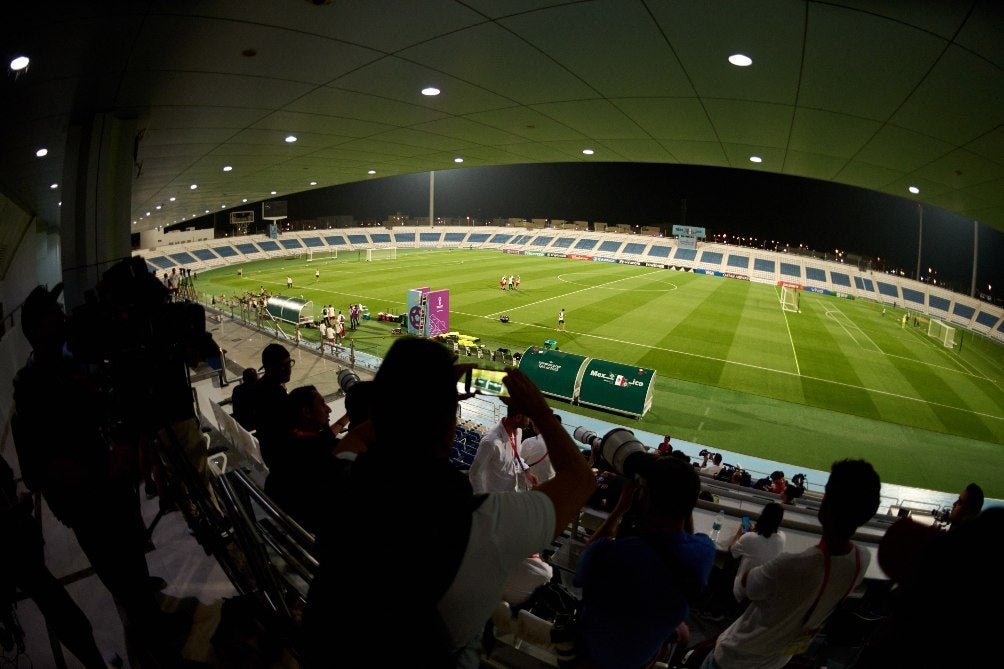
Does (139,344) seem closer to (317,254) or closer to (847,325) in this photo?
(847,325)

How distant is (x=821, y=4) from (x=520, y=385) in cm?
273

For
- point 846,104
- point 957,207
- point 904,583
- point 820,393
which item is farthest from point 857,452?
point 904,583

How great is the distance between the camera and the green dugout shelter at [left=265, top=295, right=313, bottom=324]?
72.5ft

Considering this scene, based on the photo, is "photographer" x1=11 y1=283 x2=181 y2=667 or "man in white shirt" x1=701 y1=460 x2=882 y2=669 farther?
"photographer" x1=11 y1=283 x2=181 y2=667

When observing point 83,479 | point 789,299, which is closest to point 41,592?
point 83,479

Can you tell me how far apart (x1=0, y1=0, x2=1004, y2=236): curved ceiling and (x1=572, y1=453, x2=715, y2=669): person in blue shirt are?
8.76ft

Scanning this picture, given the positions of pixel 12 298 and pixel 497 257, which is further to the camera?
pixel 497 257

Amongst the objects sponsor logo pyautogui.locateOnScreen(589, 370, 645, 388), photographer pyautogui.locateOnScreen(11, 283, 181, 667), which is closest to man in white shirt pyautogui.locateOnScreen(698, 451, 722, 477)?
sponsor logo pyautogui.locateOnScreen(589, 370, 645, 388)

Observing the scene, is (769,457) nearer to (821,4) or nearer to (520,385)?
(821,4)

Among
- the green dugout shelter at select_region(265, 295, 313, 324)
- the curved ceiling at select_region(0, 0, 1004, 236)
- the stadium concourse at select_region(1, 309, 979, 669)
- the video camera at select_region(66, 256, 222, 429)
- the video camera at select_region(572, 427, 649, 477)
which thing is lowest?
the stadium concourse at select_region(1, 309, 979, 669)

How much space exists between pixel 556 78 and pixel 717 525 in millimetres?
5242

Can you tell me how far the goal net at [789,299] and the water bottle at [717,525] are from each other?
108 feet

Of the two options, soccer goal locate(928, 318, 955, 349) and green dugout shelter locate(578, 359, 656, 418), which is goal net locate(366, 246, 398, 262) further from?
soccer goal locate(928, 318, 955, 349)

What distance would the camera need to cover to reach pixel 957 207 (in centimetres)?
771
